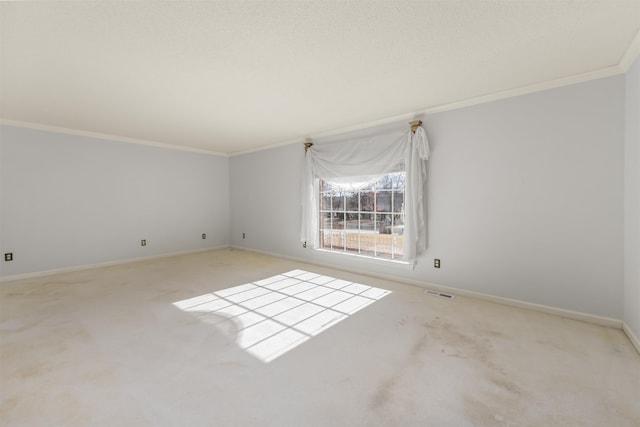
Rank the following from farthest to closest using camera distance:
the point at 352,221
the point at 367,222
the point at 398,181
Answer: the point at 352,221 → the point at 367,222 → the point at 398,181

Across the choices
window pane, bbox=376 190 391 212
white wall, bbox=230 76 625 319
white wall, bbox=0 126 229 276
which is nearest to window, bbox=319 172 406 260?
window pane, bbox=376 190 391 212

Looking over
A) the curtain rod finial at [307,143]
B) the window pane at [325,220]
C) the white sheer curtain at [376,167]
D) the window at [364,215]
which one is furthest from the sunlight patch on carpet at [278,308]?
Answer: the curtain rod finial at [307,143]

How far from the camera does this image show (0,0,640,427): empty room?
159cm

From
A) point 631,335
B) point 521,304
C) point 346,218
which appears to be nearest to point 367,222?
point 346,218

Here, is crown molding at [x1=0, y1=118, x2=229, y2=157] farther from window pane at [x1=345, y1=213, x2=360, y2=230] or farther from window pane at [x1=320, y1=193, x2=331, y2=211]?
window pane at [x1=345, y1=213, x2=360, y2=230]

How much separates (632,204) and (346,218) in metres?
3.05

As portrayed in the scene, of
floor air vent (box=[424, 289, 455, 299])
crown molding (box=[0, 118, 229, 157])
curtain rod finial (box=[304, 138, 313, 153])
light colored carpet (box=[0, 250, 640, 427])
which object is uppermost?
crown molding (box=[0, 118, 229, 157])

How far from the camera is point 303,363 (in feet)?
6.16

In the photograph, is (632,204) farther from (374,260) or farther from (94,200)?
(94,200)

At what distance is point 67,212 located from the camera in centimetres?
421

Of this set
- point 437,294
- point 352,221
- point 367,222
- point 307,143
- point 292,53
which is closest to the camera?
point 292,53

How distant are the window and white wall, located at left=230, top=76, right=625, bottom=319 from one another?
46 cm

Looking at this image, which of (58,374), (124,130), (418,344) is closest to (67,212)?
(124,130)

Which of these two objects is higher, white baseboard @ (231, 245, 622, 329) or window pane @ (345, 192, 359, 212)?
window pane @ (345, 192, 359, 212)
